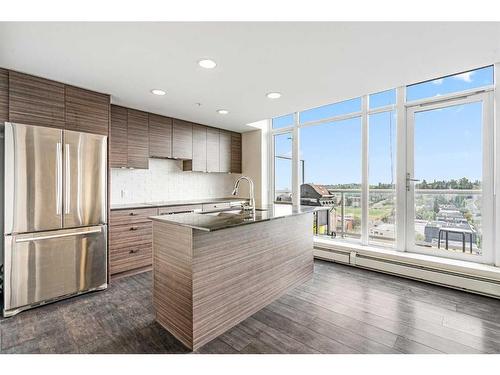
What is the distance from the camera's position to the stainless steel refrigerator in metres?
2.27

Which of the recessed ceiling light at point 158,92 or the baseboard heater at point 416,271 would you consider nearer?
the baseboard heater at point 416,271

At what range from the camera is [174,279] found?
1.96m

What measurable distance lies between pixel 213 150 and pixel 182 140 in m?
0.72

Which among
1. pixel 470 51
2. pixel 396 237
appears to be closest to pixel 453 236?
pixel 396 237

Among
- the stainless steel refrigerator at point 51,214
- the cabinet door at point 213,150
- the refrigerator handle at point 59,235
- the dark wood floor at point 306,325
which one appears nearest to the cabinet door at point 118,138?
the stainless steel refrigerator at point 51,214

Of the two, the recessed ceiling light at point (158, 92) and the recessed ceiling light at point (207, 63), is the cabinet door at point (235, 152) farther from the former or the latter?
the recessed ceiling light at point (207, 63)

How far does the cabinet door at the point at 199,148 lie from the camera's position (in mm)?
4551

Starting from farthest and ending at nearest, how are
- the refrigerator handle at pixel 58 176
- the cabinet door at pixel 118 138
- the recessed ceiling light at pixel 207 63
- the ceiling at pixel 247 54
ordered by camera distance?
the cabinet door at pixel 118 138, the refrigerator handle at pixel 58 176, the recessed ceiling light at pixel 207 63, the ceiling at pixel 247 54

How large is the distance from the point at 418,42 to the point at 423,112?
68.7 inches

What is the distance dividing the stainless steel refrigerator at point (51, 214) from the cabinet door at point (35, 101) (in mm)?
181

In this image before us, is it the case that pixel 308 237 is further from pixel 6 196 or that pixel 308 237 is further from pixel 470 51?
pixel 6 196

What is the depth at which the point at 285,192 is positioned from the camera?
5.00 m

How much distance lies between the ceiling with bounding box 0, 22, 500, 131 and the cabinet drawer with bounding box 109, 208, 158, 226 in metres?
1.53

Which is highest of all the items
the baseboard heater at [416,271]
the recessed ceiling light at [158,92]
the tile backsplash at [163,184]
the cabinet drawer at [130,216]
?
the recessed ceiling light at [158,92]
